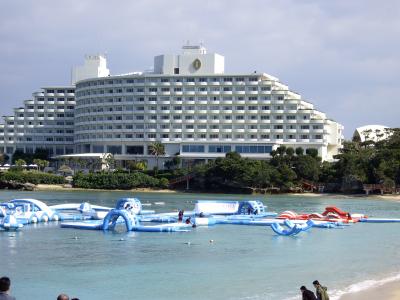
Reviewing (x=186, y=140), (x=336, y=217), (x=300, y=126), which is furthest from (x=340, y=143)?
(x=336, y=217)

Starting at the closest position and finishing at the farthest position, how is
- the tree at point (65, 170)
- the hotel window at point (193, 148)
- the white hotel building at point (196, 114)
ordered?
the tree at point (65, 170) < the white hotel building at point (196, 114) < the hotel window at point (193, 148)

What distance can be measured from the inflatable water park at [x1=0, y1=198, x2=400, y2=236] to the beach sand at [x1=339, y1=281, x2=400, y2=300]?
20008 millimetres

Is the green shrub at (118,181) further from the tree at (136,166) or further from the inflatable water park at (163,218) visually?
the inflatable water park at (163,218)

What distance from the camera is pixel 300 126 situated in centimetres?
13825

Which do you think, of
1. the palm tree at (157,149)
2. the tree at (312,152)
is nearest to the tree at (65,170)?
the palm tree at (157,149)

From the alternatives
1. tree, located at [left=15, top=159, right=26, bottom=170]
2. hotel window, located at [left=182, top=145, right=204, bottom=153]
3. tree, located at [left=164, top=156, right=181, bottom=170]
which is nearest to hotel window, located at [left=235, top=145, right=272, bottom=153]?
hotel window, located at [left=182, top=145, right=204, bottom=153]

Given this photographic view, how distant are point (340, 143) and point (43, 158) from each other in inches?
2638

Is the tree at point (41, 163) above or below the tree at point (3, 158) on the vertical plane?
below

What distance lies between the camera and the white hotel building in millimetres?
138125

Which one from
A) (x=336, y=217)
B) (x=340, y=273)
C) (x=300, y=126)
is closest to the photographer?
(x=340, y=273)

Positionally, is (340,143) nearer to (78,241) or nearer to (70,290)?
(78,241)

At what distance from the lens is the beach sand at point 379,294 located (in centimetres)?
2352

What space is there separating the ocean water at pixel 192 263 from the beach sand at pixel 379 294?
0.64 metres

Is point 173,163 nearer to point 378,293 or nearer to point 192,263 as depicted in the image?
point 192,263
